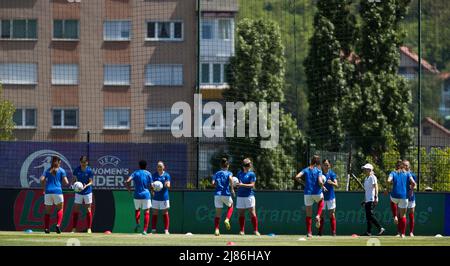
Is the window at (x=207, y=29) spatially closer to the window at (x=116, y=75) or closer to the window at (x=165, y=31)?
the window at (x=165, y=31)

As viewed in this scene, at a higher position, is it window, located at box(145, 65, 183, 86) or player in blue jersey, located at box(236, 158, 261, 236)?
window, located at box(145, 65, 183, 86)

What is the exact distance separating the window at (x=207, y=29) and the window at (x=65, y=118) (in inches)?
500

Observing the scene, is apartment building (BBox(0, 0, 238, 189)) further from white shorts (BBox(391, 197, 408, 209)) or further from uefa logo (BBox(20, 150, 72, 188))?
white shorts (BBox(391, 197, 408, 209))

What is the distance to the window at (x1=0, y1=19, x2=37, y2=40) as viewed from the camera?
159 feet

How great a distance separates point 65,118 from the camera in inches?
1913

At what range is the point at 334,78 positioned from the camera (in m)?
52.1

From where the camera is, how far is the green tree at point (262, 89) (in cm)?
4312

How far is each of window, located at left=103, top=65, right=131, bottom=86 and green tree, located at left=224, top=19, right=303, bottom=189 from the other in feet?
14.4

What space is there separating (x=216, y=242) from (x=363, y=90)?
27.3 m

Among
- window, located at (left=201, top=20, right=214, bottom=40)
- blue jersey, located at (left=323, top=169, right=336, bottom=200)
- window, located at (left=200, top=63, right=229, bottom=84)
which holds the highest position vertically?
window, located at (left=201, top=20, right=214, bottom=40)

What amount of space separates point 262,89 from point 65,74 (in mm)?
8981

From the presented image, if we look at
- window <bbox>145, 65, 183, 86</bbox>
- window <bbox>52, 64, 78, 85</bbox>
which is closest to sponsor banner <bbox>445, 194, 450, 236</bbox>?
window <bbox>145, 65, 183, 86</bbox>

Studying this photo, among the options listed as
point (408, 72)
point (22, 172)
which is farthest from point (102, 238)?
point (408, 72)

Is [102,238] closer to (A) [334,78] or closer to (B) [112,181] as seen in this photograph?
(B) [112,181]
